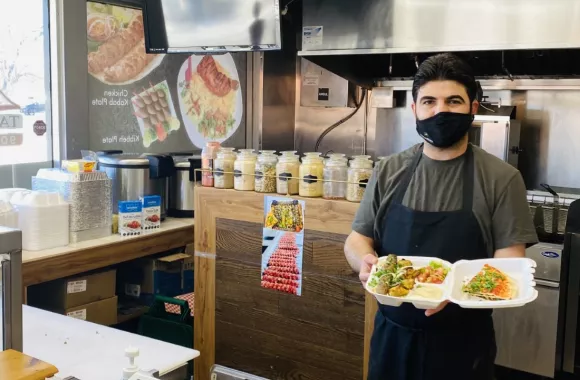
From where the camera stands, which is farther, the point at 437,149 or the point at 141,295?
the point at 141,295

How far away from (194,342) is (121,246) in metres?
0.66

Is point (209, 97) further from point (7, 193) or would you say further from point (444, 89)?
point (444, 89)

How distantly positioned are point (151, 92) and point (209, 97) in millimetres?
619

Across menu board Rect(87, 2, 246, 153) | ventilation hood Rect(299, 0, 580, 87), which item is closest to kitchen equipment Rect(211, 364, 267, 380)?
menu board Rect(87, 2, 246, 153)

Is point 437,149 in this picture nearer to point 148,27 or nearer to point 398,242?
point 398,242

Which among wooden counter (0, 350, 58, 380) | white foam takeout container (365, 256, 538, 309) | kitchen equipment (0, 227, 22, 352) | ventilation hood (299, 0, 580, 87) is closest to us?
wooden counter (0, 350, 58, 380)

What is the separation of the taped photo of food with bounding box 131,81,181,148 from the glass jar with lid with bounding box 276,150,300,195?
1.63 meters

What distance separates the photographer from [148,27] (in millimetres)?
4070

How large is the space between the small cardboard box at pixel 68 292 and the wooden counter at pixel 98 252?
9 centimetres

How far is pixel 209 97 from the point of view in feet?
16.4

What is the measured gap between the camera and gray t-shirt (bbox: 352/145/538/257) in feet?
6.62

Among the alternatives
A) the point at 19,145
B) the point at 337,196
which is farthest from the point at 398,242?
the point at 19,145

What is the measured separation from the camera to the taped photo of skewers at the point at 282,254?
3076 mm

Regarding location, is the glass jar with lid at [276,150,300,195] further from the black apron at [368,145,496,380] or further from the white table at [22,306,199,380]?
the white table at [22,306,199,380]
